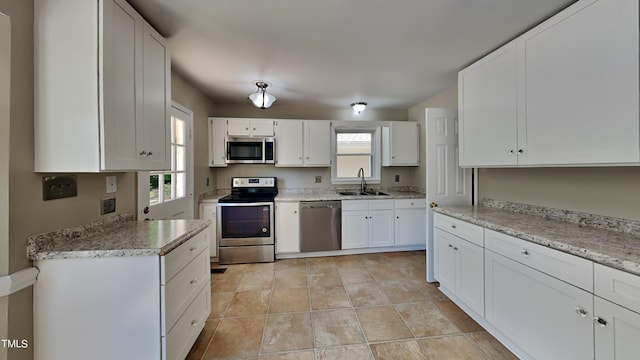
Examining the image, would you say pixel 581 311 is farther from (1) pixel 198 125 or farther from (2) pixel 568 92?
(1) pixel 198 125

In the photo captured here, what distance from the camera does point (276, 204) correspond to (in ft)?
10.7

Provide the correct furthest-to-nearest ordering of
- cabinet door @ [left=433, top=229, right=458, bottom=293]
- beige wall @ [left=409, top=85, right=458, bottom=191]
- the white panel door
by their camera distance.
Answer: beige wall @ [left=409, top=85, right=458, bottom=191] < the white panel door < cabinet door @ [left=433, top=229, right=458, bottom=293]

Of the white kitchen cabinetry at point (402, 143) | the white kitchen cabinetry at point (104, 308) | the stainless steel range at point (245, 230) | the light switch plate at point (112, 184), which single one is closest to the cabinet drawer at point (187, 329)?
the white kitchen cabinetry at point (104, 308)

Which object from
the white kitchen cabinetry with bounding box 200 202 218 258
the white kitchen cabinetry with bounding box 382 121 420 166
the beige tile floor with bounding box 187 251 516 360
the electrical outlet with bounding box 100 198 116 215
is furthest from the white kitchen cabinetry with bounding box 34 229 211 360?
the white kitchen cabinetry with bounding box 382 121 420 166

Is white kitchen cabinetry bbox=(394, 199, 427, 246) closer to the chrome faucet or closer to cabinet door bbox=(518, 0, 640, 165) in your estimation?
the chrome faucet

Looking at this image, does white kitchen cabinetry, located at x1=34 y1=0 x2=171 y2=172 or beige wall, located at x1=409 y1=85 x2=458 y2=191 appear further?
beige wall, located at x1=409 y1=85 x2=458 y2=191

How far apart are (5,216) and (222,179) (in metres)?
A: 2.76

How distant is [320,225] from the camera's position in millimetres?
3289

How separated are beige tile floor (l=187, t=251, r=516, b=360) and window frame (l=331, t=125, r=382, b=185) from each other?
152 centimetres

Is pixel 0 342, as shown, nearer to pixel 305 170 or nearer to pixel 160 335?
pixel 160 335

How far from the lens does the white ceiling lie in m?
1.51

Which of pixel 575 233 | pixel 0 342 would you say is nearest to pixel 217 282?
pixel 0 342

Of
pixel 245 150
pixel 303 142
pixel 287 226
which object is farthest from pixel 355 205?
pixel 245 150

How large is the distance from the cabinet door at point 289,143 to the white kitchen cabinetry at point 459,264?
213 cm
